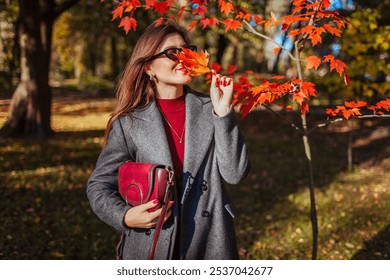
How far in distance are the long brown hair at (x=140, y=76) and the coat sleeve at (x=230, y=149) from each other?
47 centimetres

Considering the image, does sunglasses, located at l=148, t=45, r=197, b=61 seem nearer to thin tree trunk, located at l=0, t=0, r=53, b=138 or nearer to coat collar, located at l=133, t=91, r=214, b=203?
coat collar, located at l=133, t=91, r=214, b=203

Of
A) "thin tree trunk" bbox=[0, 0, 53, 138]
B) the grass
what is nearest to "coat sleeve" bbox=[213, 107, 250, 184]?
the grass

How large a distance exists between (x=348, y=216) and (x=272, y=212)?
47.6 inches

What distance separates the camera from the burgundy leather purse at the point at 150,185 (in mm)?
1885

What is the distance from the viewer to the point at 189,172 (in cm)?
208

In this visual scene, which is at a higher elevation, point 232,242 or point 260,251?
point 232,242

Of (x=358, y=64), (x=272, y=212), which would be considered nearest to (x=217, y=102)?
(x=272, y=212)

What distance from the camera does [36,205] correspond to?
6664 mm

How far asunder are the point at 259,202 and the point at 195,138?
5.45 metres

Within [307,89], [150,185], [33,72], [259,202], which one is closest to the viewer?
[150,185]

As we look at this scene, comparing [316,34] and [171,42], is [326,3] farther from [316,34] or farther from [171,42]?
[171,42]

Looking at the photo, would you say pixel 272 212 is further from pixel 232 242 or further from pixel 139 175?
pixel 139 175

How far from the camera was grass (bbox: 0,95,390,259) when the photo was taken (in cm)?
539

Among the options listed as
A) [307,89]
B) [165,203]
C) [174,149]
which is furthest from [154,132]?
[307,89]
